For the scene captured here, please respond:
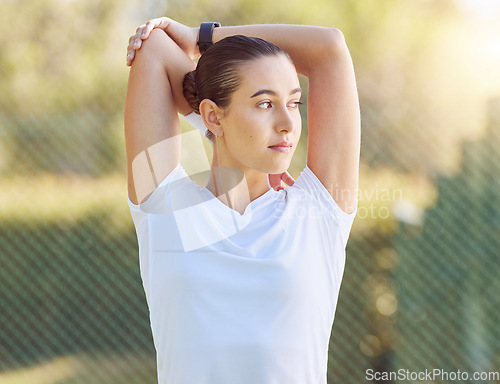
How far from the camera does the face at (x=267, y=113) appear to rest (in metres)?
1.27

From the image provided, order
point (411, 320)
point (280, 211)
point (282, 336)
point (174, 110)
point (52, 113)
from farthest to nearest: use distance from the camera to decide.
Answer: point (52, 113) → point (411, 320) → point (174, 110) → point (280, 211) → point (282, 336)

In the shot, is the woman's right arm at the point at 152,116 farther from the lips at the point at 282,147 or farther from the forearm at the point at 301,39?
the lips at the point at 282,147

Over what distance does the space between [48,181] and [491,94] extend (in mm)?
2303

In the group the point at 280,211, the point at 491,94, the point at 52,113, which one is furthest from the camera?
the point at 52,113

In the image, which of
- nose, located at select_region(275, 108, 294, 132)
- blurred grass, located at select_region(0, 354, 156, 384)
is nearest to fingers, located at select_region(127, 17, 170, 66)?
nose, located at select_region(275, 108, 294, 132)

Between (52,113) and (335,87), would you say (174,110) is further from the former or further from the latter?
(52,113)

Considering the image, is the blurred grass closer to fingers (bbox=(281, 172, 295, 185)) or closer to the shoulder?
fingers (bbox=(281, 172, 295, 185))

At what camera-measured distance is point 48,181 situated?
3416 millimetres

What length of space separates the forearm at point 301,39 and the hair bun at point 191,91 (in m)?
0.12

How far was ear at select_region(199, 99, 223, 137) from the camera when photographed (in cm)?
135

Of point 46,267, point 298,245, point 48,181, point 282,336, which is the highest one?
point 48,181

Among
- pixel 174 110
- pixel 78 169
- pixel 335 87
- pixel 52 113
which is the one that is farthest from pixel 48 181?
pixel 335 87

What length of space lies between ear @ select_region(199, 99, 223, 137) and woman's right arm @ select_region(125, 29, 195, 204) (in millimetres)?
84

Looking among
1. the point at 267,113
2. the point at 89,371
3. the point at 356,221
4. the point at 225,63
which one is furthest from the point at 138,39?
the point at 89,371
